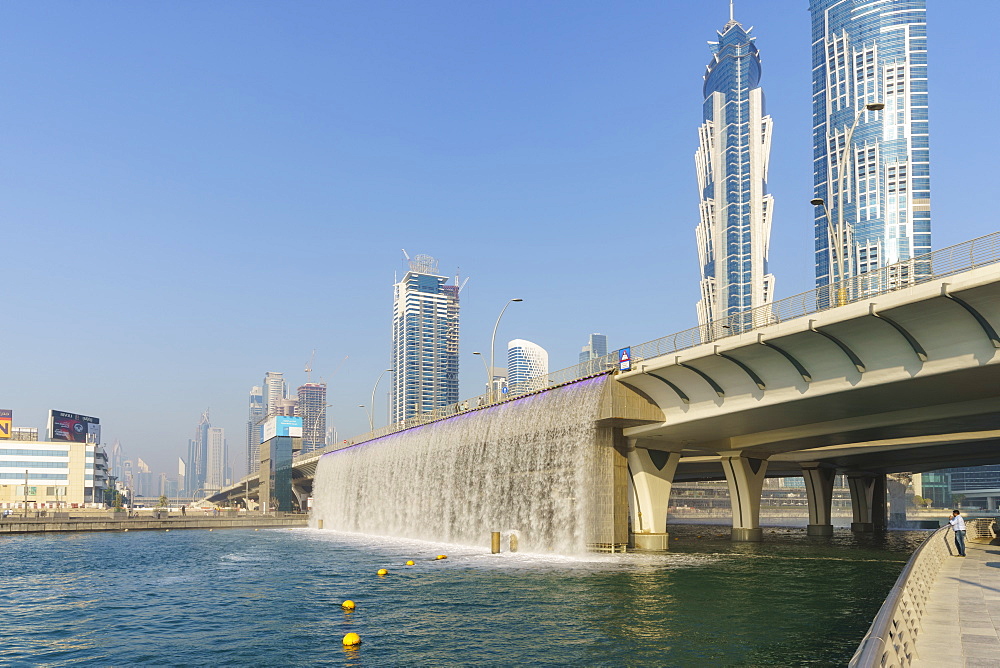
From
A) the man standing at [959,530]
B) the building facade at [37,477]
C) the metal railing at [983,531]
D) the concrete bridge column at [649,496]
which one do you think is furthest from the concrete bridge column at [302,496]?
the man standing at [959,530]

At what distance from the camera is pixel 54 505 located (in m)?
195

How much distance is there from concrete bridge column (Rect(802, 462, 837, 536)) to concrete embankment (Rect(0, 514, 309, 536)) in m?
73.2

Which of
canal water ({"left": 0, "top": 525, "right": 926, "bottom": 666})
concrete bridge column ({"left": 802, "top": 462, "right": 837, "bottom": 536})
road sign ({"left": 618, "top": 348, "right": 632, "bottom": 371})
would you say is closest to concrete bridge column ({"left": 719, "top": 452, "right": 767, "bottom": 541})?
canal water ({"left": 0, "top": 525, "right": 926, "bottom": 666})

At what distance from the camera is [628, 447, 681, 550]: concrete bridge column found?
55.1m

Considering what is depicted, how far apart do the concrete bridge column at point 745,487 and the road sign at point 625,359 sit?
58.1ft

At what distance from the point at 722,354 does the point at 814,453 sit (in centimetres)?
3579

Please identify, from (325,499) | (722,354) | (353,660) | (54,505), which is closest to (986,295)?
(722,354)

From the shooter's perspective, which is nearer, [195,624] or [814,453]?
[195,624]

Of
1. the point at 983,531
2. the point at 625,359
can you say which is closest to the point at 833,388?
the point at 625,359

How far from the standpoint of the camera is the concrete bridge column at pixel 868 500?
94062 millimetres

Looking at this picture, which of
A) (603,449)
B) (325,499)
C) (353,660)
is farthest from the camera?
(325,499)

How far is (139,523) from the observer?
108 m

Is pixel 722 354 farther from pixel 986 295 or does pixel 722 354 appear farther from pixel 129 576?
pixel 129 576

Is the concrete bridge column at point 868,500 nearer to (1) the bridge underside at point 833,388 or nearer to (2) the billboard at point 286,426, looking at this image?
(1) the bridge underside at point 833,388
